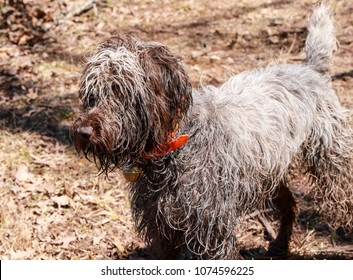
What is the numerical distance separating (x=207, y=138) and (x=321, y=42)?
62.0 inches

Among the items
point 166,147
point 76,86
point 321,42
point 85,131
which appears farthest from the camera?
point 76,86

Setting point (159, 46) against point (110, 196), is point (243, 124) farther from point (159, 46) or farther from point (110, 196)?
point (110, 196)

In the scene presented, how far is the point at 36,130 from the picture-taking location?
6574mm

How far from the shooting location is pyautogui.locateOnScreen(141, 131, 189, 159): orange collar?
3619 millimetres

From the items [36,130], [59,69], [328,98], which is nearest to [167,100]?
[328,98]

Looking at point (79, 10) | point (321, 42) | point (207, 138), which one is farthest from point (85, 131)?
point (79, 10)

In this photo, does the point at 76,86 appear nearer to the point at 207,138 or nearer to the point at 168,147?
the point at 207,138

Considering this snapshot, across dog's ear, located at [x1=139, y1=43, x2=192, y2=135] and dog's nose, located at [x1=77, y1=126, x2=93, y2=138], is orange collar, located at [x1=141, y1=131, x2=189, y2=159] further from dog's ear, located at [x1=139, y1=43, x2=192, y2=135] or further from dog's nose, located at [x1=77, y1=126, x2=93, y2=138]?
dog's nose, located at [x1=77, y1=126, x2=93, y2=138]

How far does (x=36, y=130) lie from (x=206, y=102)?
3137mm

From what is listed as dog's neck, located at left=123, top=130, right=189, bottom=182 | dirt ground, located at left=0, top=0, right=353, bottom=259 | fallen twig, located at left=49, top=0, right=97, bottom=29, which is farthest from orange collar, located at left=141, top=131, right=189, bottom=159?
fallen twig, located at left=49, top=0, right=97, bottom=29

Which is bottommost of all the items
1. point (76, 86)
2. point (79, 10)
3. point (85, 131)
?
point (76, 86)

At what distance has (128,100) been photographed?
134 inches

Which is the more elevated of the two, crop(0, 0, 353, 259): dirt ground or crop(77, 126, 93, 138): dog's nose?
crop(77, 126, 93, 138): dog's nose

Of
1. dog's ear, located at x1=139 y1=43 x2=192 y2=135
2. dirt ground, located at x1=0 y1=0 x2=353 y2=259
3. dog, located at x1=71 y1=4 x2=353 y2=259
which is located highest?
dog's ear, located at x1=139 y1=43 x2=192 y2=135
